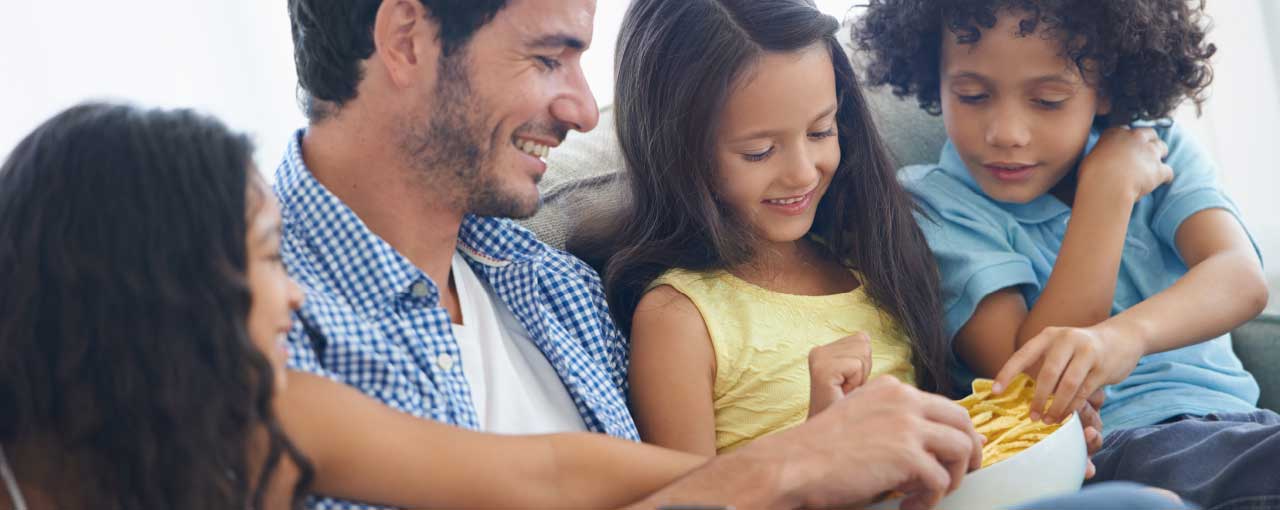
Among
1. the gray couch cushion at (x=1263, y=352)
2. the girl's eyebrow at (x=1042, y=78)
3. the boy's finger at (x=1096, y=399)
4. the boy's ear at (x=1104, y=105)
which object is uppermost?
the girl's eyebrow at (x=1042, y=78)

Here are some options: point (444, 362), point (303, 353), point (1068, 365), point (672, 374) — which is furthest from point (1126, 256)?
point (303, 353)

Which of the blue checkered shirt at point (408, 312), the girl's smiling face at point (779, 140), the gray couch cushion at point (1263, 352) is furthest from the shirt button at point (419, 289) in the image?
the gray couch cushion at point (1263, 352)

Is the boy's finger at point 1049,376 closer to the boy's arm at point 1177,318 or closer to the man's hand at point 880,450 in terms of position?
the boy's arm at point 1177,318

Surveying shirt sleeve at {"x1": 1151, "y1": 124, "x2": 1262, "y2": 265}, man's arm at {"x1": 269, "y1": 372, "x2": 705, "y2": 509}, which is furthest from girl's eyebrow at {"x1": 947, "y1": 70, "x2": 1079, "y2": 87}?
man's arm at {"x1": 269, "y1": 372, "x2": 705, "y2": 509}

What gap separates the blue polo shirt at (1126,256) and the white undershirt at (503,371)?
1.92 ft

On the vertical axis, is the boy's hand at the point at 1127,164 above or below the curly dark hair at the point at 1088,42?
below

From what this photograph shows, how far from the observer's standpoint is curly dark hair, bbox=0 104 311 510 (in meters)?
0.97

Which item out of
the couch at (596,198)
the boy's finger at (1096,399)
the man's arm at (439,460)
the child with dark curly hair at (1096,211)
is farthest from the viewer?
the couch at (596,198)

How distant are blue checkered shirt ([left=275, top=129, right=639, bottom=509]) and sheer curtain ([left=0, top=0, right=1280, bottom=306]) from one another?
1.76 feet

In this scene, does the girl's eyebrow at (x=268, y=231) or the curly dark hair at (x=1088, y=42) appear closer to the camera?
the girl's eyebrow at (x=268, y=231)

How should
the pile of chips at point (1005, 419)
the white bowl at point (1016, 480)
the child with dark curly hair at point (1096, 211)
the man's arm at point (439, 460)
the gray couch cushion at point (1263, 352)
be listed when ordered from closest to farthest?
the man's arm at point (439, 460) → the white bowl at point (1016, 480) → the pile of chips at point (1005, 419) → the child with dark curly hair at point (1096, 211) → the gray couch cushion at point (1263, 352)

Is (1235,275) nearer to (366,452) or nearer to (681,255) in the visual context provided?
(681,255)

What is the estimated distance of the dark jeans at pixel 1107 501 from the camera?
86 centimetres

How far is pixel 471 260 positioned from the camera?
1556mm
